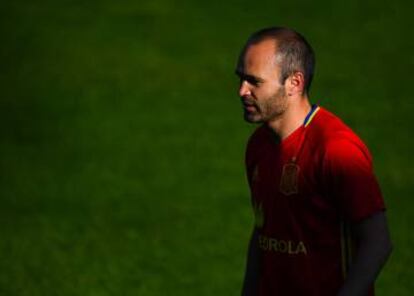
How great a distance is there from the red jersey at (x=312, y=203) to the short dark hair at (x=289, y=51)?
168 millimetres

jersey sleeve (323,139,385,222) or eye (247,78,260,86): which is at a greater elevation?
eye (247,78,260,86)

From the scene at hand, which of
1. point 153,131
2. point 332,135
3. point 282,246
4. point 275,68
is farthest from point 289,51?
point 153,131

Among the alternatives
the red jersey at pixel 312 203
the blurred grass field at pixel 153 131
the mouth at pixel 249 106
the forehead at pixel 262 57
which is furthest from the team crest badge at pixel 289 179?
the blurred grass field at pixel 153 131

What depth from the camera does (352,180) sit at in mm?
3594

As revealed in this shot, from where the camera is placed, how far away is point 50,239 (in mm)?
8062

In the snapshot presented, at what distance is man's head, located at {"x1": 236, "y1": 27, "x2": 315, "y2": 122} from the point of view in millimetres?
3846

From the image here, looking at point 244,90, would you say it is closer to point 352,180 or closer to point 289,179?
point 289,179

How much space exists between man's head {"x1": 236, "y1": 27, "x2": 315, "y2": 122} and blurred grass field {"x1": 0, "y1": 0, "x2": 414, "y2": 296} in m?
3.50

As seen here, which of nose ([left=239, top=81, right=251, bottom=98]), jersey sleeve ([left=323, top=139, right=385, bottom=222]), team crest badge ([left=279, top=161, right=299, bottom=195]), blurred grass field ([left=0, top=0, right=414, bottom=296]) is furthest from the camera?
blurred grass field ([left=0, top=0, right=414, bottom=296])

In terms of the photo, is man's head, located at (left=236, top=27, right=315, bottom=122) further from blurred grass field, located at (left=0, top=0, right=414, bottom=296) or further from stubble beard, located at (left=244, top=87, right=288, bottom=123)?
blurred grass field, located at (left=0, top=0, right=414, bottom=296)

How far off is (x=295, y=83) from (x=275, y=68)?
0.31 ft

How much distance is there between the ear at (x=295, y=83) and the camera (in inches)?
152

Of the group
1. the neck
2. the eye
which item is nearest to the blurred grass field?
the neck

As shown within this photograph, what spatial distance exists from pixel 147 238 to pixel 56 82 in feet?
13.0
